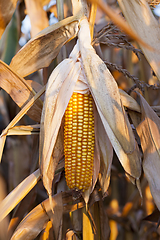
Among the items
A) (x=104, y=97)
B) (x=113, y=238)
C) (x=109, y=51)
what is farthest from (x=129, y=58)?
(x=113, y=238)

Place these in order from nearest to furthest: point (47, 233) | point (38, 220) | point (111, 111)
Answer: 1. point (111, 111)
2. point (38, 220)
3. point (47, 233)

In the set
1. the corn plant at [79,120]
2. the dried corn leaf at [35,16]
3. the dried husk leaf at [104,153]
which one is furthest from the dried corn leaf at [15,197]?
the dried corn leaf at [35,16]

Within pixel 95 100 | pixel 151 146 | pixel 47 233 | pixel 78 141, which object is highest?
pixel 95 100

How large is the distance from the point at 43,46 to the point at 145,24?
0.42m

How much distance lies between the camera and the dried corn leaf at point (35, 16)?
1.12 metres

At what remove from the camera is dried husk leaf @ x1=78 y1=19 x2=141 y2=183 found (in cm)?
67

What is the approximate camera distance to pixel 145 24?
70 cm

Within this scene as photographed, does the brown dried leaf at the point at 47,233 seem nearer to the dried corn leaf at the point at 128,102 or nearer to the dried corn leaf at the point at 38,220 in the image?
the dried corn leaf at the point at 38,220

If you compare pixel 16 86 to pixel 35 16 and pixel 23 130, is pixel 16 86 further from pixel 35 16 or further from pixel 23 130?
pixel 35 16

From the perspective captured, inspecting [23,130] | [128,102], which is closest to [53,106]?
[23,130]

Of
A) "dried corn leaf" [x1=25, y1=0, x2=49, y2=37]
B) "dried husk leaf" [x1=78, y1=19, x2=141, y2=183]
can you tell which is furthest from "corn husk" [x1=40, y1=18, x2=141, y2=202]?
"dried corn leaf" [x1=25, y1=0, x2=49, y2=37]

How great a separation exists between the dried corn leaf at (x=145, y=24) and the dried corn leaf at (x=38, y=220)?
0.65 m

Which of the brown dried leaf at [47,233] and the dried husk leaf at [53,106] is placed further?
the brown dried leaf at [47,233]

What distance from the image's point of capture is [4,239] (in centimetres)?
86
